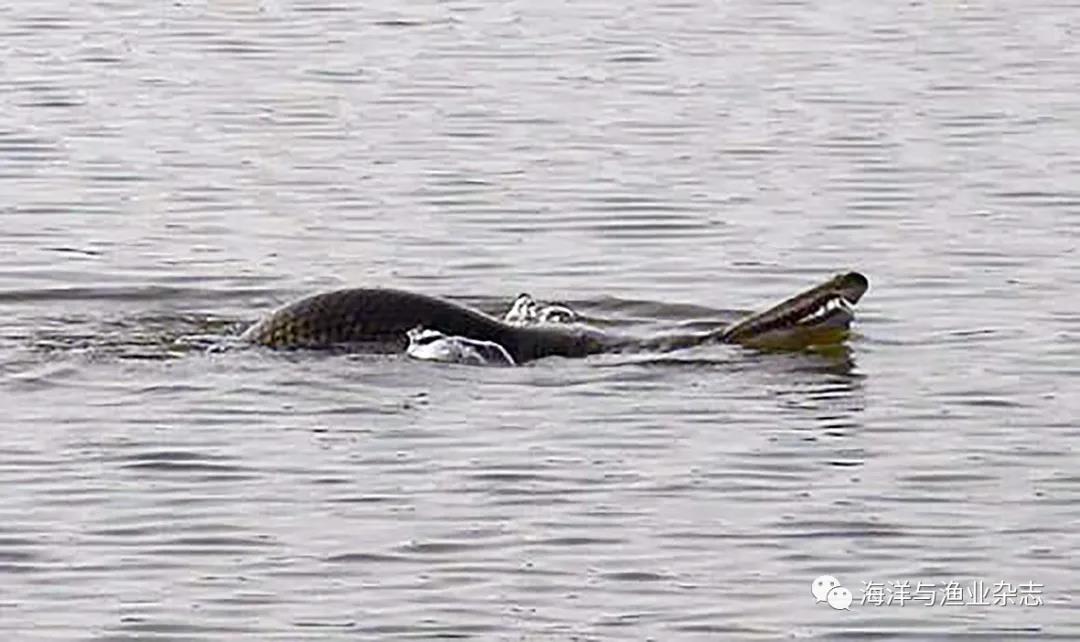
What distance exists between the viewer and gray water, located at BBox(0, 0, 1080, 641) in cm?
1116

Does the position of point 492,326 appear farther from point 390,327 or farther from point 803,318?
point 803,318

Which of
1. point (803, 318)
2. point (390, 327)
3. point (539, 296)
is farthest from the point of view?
point (539, 296)

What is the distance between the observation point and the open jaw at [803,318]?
14602 mm

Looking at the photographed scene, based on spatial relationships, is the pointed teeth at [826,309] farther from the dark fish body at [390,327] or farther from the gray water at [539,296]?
the dark fish body at [390,327]

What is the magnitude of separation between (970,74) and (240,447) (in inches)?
393

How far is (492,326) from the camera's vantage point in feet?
47.8

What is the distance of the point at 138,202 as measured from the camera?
1809 centimetres

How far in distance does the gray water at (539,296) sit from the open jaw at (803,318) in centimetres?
11

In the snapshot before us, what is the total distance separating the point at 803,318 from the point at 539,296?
1.71m

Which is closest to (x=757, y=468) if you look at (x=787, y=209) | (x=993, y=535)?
(x=993, y=535)

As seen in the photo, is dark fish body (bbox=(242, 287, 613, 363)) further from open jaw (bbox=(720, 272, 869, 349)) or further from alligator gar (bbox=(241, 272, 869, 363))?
open jaw (bbox=(720, 272, 869, 349))

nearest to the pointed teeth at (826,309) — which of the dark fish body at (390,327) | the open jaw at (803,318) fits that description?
the open jaw at (803,318)

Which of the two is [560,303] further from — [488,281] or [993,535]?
[993,535]

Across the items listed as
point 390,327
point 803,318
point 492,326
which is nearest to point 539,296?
point 492,326
